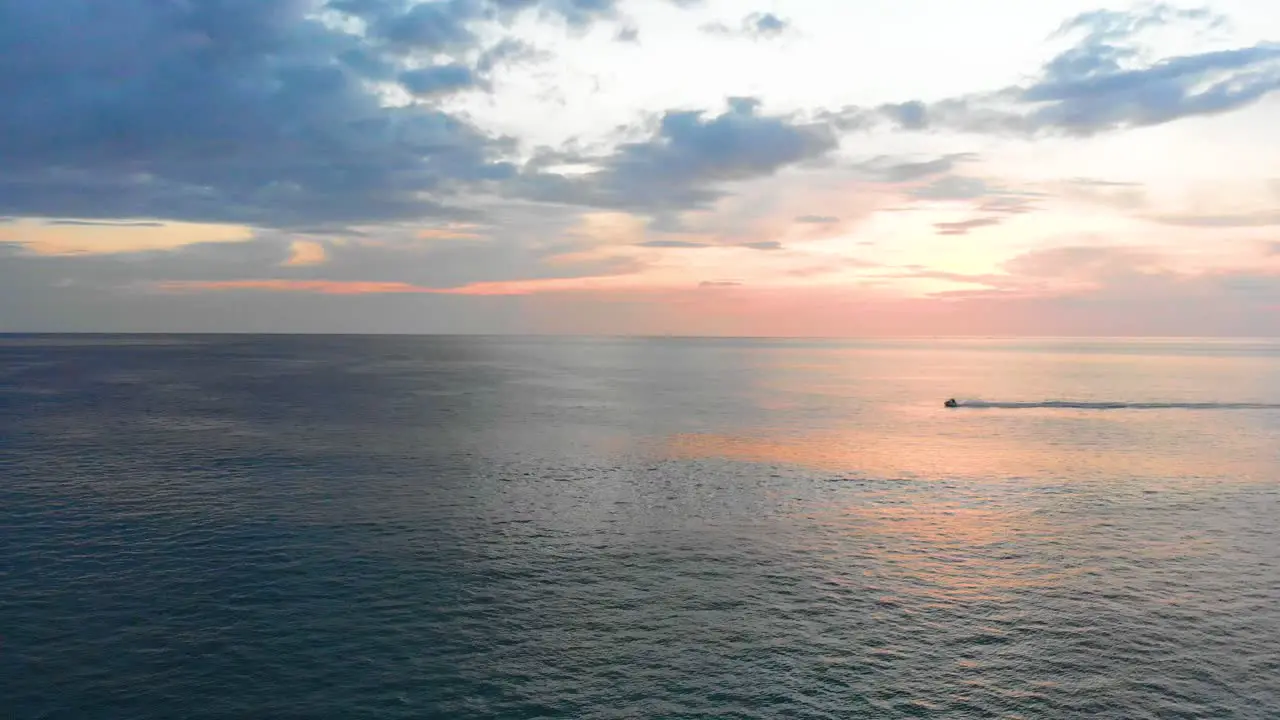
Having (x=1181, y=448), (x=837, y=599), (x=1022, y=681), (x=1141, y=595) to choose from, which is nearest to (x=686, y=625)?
(x=837, y=599)

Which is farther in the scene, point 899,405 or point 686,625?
point 899,405

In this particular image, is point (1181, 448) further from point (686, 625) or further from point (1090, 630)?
point (686, 625)

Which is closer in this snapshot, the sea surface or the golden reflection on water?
the sea surface

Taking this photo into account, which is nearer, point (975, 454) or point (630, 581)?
point (630, 581)

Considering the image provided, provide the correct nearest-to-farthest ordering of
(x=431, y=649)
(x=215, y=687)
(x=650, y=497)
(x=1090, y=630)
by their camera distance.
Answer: (x=215, y=687) → (x=431, y=649) → (x=1090, y=630) → (x=650, y=497)

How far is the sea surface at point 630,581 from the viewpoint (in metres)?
42.8

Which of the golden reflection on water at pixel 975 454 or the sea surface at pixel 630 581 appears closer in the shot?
the sea surface at pixel 630 581

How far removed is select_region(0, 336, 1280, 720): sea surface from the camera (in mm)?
42781

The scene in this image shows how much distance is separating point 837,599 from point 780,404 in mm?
134942

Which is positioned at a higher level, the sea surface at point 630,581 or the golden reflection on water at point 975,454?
the golden reflection on water at point 975,454

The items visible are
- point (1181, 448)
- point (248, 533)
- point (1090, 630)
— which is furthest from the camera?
point (1181, 448)

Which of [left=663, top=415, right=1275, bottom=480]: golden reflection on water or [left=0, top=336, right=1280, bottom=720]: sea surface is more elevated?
[left=663, top=415, right=1275, bottom=480]: golden reflection on water

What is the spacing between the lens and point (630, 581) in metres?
59.6

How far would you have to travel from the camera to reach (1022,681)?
144ft
